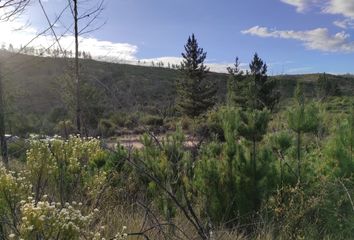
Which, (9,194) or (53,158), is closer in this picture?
(9,194)

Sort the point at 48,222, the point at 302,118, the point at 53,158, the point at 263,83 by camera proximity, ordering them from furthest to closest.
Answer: the point at 263,83 < the point at 302,118 < the point at 53,158 < the point at 48,222

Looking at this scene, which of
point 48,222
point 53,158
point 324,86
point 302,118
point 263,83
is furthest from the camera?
point 324,86

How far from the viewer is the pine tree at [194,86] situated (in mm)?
45594

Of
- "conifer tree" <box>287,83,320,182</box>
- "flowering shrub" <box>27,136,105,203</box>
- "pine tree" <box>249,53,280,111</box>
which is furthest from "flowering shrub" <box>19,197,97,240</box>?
"pine tree" <box>249,53,280,111</box>

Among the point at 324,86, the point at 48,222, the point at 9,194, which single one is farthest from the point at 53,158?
the point at 324,86

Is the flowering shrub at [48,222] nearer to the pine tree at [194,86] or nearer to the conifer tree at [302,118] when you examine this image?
the conifer tree at [302,118]

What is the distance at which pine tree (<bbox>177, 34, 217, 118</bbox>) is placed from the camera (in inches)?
1795

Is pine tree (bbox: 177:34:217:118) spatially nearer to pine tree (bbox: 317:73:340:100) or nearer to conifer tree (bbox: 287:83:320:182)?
pine tree (bbox: 317:73:340:100)

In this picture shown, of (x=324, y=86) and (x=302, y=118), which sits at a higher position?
(x=302, y=118)

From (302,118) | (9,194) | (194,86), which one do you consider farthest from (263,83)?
(9,194)

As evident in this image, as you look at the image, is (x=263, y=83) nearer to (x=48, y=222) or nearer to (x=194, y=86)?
(x=194, y=86)

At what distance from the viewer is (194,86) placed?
4647 cm

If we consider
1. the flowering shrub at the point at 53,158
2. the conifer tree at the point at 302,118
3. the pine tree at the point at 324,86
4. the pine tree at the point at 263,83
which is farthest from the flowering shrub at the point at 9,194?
the pine tree at the point at 263,83

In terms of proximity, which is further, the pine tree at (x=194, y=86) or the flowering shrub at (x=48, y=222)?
the pine tree at (x=194, y=86)
